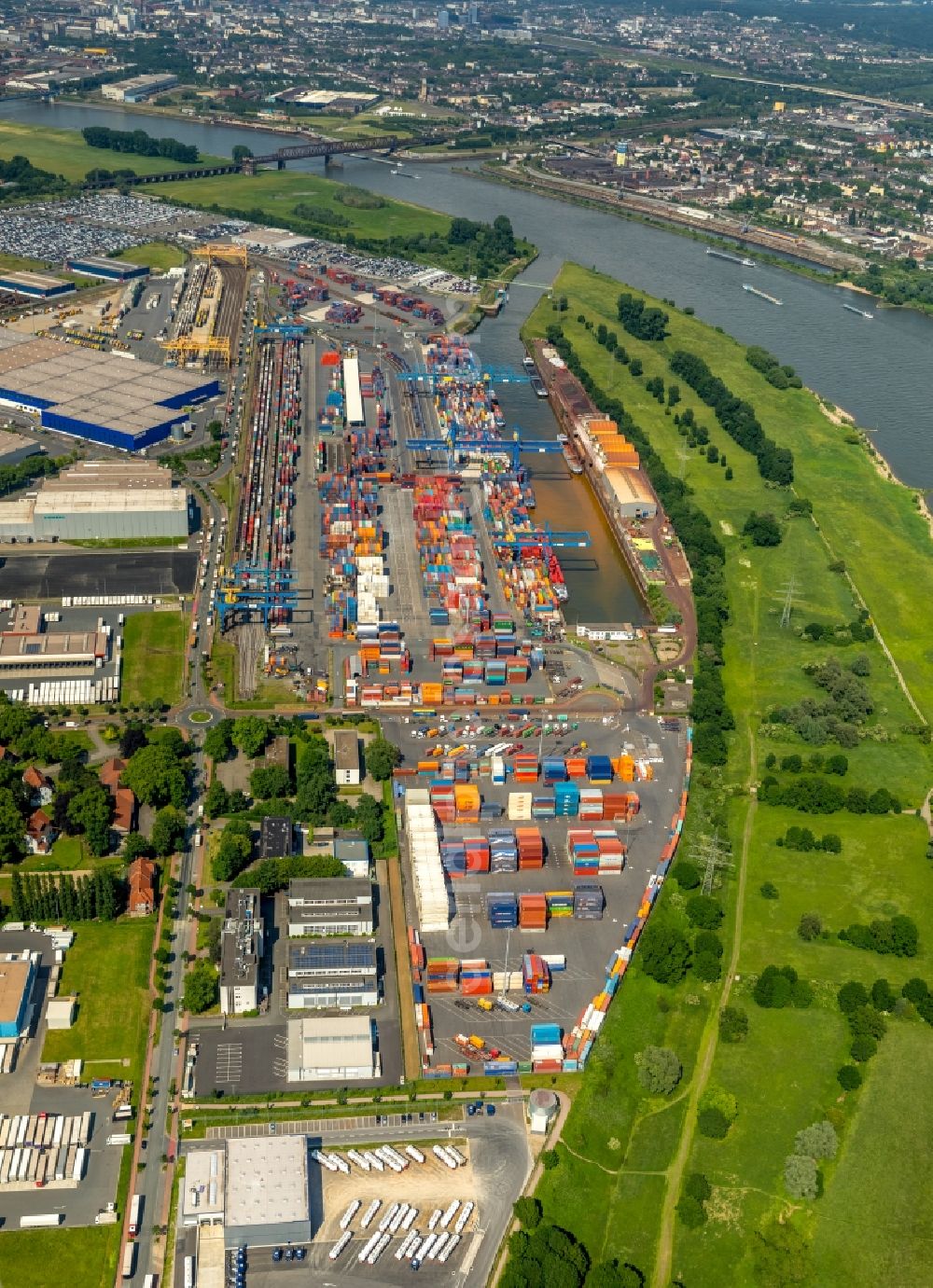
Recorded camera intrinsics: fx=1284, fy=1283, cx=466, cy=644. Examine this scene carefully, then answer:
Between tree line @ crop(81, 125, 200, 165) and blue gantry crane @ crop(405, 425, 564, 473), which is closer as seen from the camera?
blue gantry crane @ crop(405, 425, 564, 473)

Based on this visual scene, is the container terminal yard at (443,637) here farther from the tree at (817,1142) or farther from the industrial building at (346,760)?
the tree at (817,1142)

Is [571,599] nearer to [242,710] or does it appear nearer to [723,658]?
[723,658]

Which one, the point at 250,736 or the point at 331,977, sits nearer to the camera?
the point at 331,977

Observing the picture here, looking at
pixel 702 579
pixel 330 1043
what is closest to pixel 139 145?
pixel 702 579

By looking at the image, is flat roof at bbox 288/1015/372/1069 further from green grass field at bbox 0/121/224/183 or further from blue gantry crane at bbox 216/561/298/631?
green grass field at bbox 0/121/224/183

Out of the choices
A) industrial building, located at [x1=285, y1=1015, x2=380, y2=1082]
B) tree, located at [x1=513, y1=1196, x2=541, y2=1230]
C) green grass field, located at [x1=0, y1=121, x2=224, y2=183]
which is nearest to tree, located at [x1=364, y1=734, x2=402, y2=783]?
industrial building, located at [x1=285, y1=1015, x2=380, y2=1082]

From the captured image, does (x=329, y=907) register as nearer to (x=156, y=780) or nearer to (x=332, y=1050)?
(x=332, y=1050)

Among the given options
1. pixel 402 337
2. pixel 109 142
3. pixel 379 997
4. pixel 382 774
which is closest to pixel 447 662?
pixel 382 774
